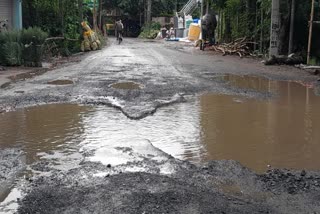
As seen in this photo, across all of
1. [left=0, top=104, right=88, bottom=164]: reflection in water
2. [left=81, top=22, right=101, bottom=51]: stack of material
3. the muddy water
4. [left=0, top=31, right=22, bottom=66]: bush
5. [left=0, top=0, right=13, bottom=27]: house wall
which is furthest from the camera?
[left=81, top=22, right=101, bottom=51]: stack of material

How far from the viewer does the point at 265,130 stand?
24.3ft

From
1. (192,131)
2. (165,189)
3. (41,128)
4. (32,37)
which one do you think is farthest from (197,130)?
Result: (32,37)

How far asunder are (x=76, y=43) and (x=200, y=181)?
21.7 m

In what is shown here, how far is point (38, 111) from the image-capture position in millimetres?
8758

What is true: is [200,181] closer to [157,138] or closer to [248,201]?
[248,201]

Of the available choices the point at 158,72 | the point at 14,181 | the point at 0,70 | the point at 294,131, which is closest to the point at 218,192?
the point at 14,181

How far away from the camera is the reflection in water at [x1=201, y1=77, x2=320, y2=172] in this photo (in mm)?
5961

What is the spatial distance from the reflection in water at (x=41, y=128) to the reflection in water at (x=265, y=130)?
211 centimetres

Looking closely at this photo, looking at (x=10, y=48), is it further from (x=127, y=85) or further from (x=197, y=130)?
(x=197, y=130)

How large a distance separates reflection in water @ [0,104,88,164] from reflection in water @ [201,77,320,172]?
211 centimetres

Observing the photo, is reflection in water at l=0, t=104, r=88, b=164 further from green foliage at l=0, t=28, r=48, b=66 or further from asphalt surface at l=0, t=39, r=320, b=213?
green foliage at l=0, t=28, r=48, b=66

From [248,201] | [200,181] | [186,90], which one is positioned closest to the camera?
[248,201]

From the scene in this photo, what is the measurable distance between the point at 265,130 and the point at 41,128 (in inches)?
141

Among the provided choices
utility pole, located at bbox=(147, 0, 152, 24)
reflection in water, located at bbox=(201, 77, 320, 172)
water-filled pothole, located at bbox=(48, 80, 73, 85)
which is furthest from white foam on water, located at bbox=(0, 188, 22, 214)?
utility pole, located at bbox=(147, 0, 152, 24)
